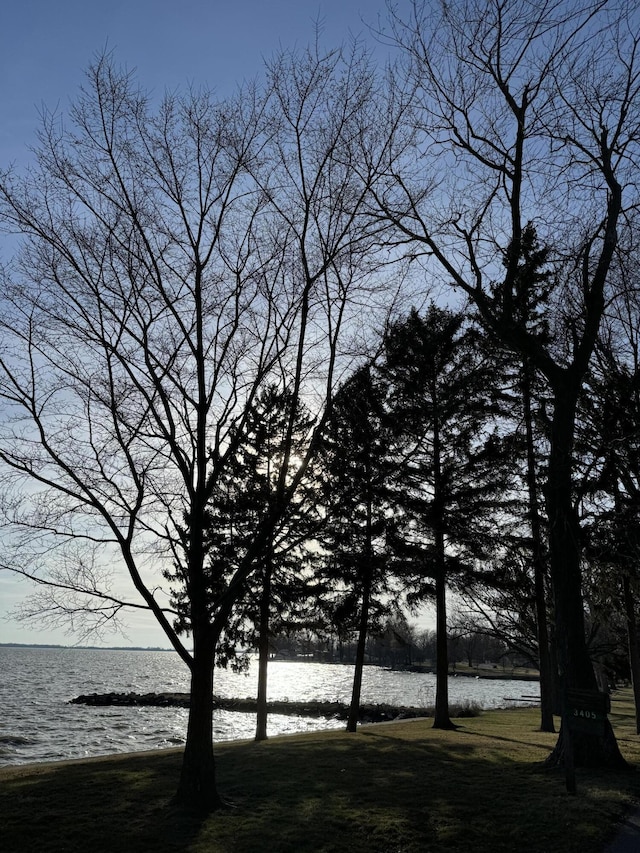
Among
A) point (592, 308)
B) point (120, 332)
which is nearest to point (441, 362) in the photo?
point (592, 308)

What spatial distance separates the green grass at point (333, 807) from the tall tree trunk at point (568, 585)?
63cm

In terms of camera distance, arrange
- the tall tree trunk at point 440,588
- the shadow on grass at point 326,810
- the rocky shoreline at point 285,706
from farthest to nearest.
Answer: the rocky shoreline at point 285,706 < the tall tree trunk at point 440,588 < the shadow on grass at point 326,810

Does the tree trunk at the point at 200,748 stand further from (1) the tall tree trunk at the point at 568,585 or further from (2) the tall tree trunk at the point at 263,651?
(2) the tall tree trunk at the point at 263,651

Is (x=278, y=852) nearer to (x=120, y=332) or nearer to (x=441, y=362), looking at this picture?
(x=120, y=332)

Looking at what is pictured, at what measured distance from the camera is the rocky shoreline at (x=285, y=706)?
38.8 meters

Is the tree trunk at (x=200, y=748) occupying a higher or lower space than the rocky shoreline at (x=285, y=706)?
higher

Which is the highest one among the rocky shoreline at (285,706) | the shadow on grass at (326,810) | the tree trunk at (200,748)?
the tree trunk at (200,748)

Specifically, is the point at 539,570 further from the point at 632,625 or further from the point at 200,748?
the point at 200,748

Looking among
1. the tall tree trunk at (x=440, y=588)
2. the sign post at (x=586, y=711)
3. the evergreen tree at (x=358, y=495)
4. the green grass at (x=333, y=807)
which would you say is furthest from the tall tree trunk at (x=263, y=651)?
the sign post at (x=586, y=711)

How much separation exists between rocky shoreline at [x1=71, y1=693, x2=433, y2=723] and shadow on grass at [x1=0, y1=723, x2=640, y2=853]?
2830cm

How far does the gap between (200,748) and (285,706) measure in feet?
146

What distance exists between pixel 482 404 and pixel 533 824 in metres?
14.1

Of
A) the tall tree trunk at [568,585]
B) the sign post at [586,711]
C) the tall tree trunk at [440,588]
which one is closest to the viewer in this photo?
the sign post at [586,711]

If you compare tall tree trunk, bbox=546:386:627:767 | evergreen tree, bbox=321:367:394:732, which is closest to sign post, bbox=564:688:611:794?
tall tree trunk, bbox=546:386:627:767
